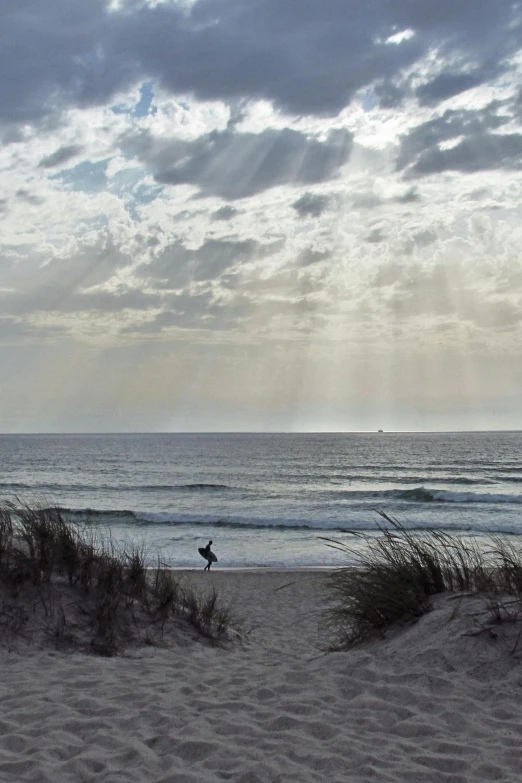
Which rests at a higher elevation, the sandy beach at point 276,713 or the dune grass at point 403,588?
the dune grass at point 403,588

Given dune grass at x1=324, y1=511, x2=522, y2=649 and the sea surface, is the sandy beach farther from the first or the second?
the sea surface

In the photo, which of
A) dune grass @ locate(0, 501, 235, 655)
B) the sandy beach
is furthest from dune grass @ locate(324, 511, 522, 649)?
dune grass @ locate(0, 501, 235, 655)

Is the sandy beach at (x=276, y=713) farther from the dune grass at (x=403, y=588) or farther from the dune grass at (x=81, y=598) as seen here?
the dune grass at (x=81, y=598)

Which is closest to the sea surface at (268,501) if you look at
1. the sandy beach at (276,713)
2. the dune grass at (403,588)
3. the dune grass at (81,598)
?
the dune grass at (81,598)

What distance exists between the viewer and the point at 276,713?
167 inches

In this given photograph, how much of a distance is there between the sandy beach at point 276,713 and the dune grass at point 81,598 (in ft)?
1.47

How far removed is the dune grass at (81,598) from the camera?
6.69 meters

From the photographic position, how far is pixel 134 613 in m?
7.22

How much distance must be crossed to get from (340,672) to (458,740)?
147 cm

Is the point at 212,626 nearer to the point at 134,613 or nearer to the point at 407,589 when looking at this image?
the point at 134,613

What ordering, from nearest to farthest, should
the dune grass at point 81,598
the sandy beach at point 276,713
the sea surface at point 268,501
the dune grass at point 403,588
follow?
the sandy beach at point 276,713
the dune grass at point 403,588
the dune grass at point 81,598
the sea surface at point 268,501

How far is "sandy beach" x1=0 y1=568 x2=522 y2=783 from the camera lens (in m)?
3.44

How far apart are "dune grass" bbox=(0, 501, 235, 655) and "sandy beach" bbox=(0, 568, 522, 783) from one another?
1.47 feet

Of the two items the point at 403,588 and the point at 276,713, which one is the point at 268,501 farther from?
the point at 276,713
